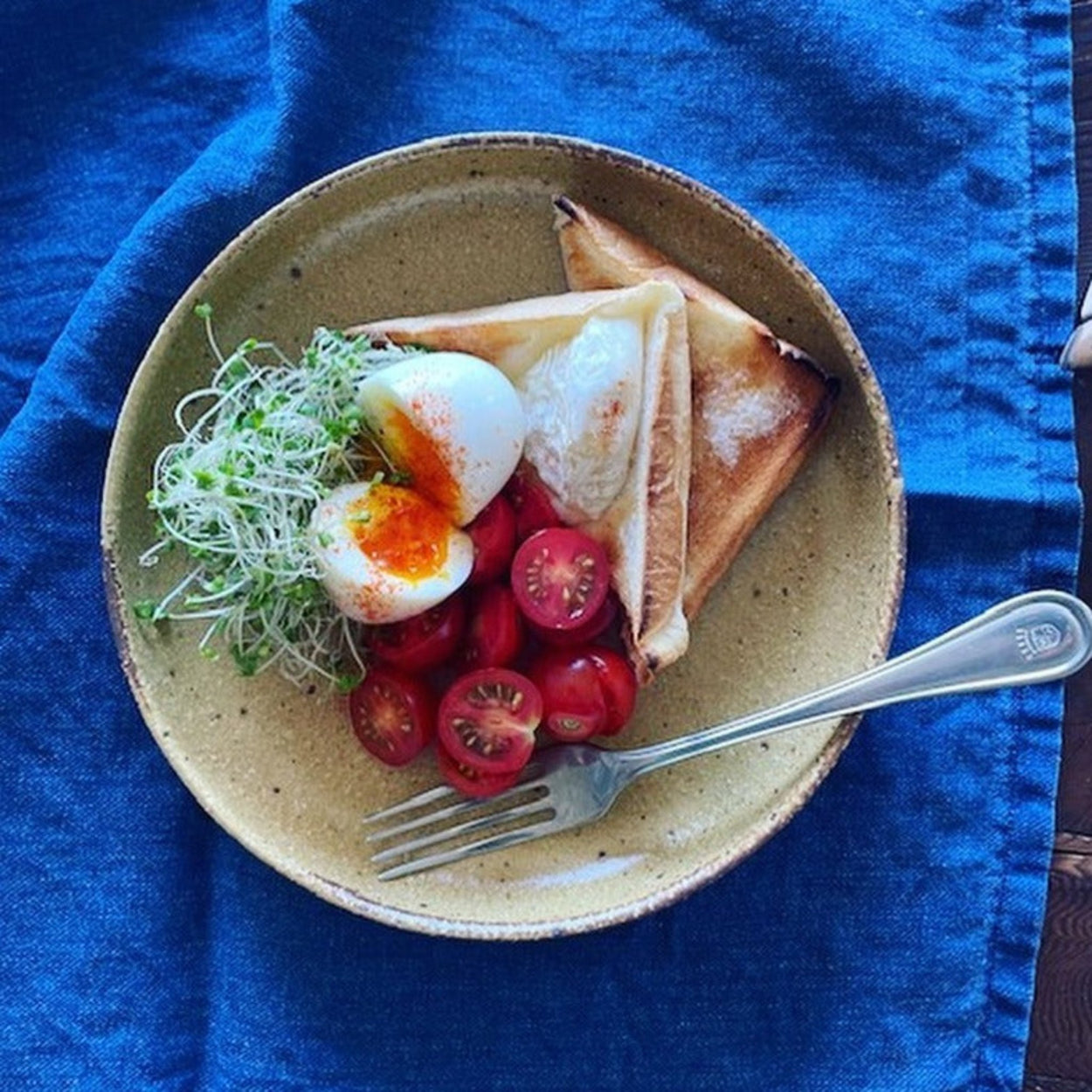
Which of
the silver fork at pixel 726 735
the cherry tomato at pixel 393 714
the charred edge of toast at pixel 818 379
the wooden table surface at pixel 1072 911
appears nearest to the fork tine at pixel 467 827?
the silver fork at pixel 726 735

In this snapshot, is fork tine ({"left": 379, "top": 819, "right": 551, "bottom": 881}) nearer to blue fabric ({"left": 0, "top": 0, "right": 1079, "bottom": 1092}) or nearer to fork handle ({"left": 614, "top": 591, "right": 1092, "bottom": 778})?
blue fabric ({"left": 0, "top": 0, "right": 1079, "bottom": 1092})

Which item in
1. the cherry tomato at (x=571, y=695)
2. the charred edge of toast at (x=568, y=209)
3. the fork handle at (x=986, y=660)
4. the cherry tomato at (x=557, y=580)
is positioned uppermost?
the charred edge of toast at (x=568, y=209)

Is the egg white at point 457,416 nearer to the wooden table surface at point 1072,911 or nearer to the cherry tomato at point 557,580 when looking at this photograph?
the cherry tomato at point 557,580

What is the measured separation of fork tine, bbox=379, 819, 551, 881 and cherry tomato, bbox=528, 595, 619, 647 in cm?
22

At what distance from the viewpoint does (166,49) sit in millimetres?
2160

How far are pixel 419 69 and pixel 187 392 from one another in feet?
1.75

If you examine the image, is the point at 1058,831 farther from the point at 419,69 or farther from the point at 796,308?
the point at 419,69

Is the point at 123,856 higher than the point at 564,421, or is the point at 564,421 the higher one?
the point at 564,421

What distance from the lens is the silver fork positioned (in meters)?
1.86

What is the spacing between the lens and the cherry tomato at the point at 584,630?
1.89 meters

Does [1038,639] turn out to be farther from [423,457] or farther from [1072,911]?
[423,457]

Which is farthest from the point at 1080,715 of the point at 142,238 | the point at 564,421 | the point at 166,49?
the point at 166,49

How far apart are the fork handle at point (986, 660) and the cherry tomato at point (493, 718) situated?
0.21 m

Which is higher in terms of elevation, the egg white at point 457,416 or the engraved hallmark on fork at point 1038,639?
the egg white at point 457,416
